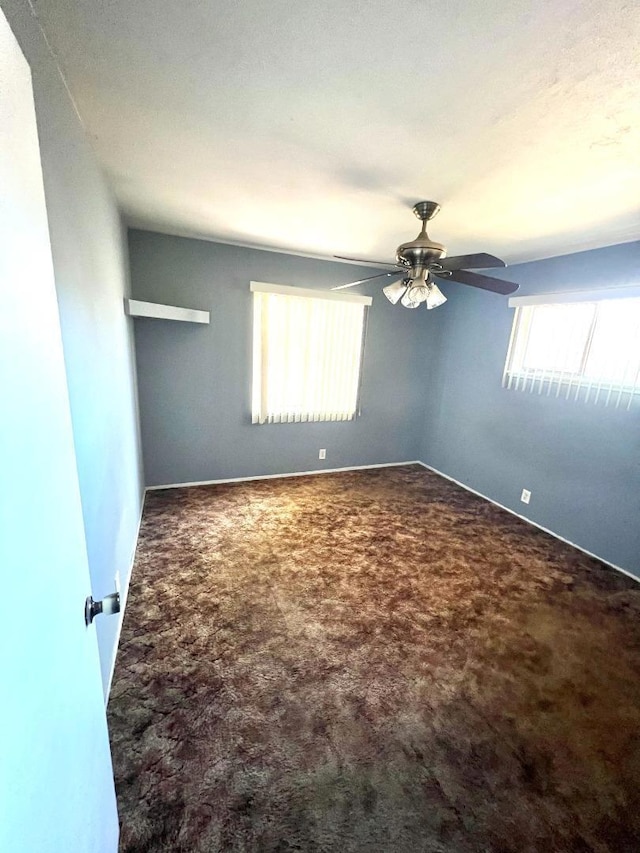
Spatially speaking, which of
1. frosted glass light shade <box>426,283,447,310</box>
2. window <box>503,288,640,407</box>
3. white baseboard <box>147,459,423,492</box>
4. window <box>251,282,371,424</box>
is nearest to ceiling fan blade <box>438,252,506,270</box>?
frosted glass light shade <box>426,283,447,310</box>

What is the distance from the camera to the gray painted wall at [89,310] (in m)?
1.04

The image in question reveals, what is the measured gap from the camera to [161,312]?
105 inches

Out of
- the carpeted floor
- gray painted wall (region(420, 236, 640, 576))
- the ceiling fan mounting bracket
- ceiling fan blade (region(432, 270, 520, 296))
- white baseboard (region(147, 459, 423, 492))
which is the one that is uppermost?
the ceiling fan mounting bracket

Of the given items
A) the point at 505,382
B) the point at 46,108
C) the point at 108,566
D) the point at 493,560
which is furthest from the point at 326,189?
the point at 493,560

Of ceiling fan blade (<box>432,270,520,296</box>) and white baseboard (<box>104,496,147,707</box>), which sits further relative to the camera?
ceiling fan blade (<box>432,270,520,296</box>)

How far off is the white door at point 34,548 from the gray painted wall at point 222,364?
2608 millimetres

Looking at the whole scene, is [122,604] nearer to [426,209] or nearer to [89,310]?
[89,310]

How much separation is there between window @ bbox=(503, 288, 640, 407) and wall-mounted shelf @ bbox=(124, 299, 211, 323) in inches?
112

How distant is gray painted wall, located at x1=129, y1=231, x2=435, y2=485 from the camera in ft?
10.1

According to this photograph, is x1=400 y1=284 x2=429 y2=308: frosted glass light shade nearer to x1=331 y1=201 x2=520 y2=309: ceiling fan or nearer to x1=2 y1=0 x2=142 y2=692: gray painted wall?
x1=331 y1=201 x2=520 y2=309: ceiling fan

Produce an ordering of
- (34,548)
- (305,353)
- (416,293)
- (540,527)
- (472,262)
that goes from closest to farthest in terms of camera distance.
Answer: (34,548)
(472,262)
(416,293)
(540,527)
(305,353)

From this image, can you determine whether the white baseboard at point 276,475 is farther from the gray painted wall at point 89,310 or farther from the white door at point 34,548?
the white door at point 34,548

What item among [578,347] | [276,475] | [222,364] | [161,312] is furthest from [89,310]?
[578,347]

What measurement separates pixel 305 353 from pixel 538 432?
2333 millimetres
